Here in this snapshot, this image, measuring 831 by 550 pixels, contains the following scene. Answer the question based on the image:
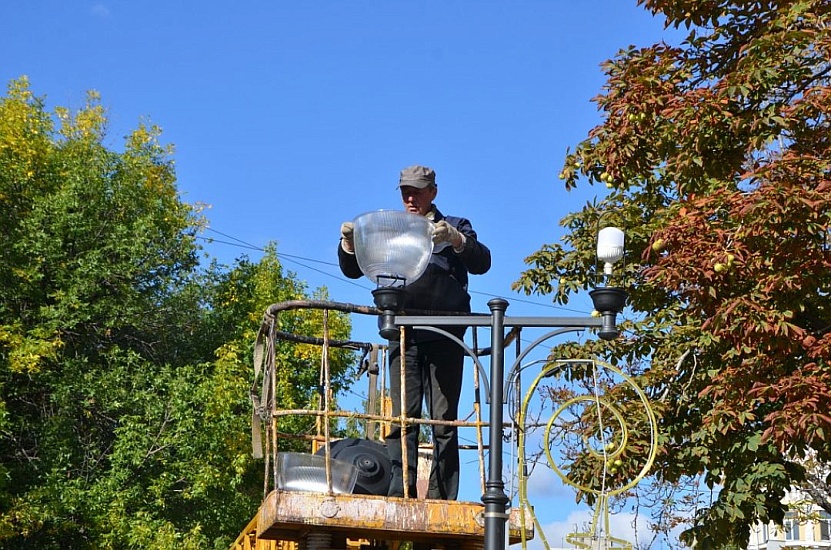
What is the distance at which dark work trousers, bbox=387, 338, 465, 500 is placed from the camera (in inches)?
287

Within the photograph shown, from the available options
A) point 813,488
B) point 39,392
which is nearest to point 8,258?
point 39,392

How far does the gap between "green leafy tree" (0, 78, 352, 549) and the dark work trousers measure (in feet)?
55.0

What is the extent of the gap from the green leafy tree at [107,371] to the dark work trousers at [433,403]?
16763 millimetres

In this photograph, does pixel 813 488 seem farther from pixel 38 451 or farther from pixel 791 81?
pixel 38 451

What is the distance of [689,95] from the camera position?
38.3 feet

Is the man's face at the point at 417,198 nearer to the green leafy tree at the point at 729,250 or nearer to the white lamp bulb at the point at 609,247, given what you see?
the white lamp bulb at the point at 609,247

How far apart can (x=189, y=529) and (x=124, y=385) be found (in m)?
3.30

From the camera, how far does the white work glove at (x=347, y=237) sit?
295 inches

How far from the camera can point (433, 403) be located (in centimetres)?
747

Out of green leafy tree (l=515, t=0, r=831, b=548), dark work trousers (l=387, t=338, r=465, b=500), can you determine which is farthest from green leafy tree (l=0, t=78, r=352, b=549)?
dark work trousers (l=387, t=338, r=465, b=500)

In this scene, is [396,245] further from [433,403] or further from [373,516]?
[373,516]

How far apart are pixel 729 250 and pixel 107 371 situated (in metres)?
18.5

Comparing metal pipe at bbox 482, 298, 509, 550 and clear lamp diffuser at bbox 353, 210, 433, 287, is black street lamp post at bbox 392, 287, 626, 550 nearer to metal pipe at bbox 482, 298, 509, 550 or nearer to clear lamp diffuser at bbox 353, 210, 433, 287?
metal pipe at bbox 482, 298, 509, 550

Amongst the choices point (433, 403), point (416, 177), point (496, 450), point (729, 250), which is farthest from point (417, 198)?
point (729, 250)
